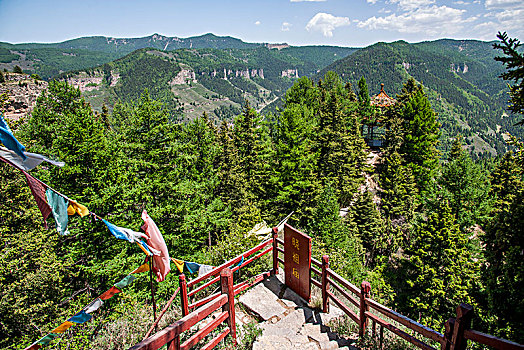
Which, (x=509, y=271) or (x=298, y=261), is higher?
(x=298, y=261)

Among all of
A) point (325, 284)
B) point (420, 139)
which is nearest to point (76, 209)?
point (325, 284)

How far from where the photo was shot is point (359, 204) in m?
26.3

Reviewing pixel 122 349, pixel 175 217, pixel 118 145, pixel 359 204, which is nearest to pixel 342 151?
pixel 359 204

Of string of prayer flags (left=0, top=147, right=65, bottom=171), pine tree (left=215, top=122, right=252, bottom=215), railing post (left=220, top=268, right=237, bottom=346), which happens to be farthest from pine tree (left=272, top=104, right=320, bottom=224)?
string of prayer flags (left=0, top=147, right=65, bottom=171)

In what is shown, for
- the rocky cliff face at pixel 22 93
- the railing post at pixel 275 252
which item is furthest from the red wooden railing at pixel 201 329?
the rocky cliff face at pixel 22 93

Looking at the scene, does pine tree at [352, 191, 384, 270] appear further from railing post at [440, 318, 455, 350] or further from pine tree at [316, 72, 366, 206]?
railing post at [440, 318, 455, 350]

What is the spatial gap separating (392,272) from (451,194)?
7841 mm

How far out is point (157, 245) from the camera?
247 inches

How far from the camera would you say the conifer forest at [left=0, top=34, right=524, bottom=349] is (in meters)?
12.7

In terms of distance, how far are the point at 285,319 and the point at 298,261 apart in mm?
1390

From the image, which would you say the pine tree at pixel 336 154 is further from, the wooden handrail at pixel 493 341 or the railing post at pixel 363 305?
the wooden handrail at pixel 493 341

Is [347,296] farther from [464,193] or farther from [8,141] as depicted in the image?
[464,193]

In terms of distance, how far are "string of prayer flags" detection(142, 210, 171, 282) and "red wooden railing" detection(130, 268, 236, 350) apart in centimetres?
145

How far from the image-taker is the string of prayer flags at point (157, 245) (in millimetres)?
6085
